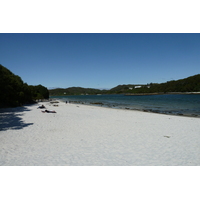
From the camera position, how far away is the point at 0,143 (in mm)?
7855

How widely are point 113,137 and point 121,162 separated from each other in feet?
11.3

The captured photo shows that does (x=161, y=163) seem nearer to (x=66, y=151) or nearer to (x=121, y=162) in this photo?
(x=121, y=162)

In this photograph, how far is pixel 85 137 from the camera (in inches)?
364

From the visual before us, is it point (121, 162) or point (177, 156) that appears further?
point (177, 156)

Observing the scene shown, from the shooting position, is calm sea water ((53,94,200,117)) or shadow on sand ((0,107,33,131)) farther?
calm sea water ((53,94,200,117))

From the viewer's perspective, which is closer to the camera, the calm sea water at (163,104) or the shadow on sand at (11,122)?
the shadow on sand at (11,122)

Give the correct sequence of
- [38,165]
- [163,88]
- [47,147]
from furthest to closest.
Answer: [163,88]
[47,147]
[38,165]

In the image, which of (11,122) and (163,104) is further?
(163,104)

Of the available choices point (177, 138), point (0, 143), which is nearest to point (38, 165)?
point (0, 143)

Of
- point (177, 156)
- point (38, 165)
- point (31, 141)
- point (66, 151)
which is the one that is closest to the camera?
point (38, 165)

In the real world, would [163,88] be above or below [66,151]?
above

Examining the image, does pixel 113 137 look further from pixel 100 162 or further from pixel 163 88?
pixel 163 88

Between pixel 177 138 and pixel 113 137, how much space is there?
12.8 feet

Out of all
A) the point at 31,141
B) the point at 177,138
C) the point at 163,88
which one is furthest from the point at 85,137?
the point at 163,88
